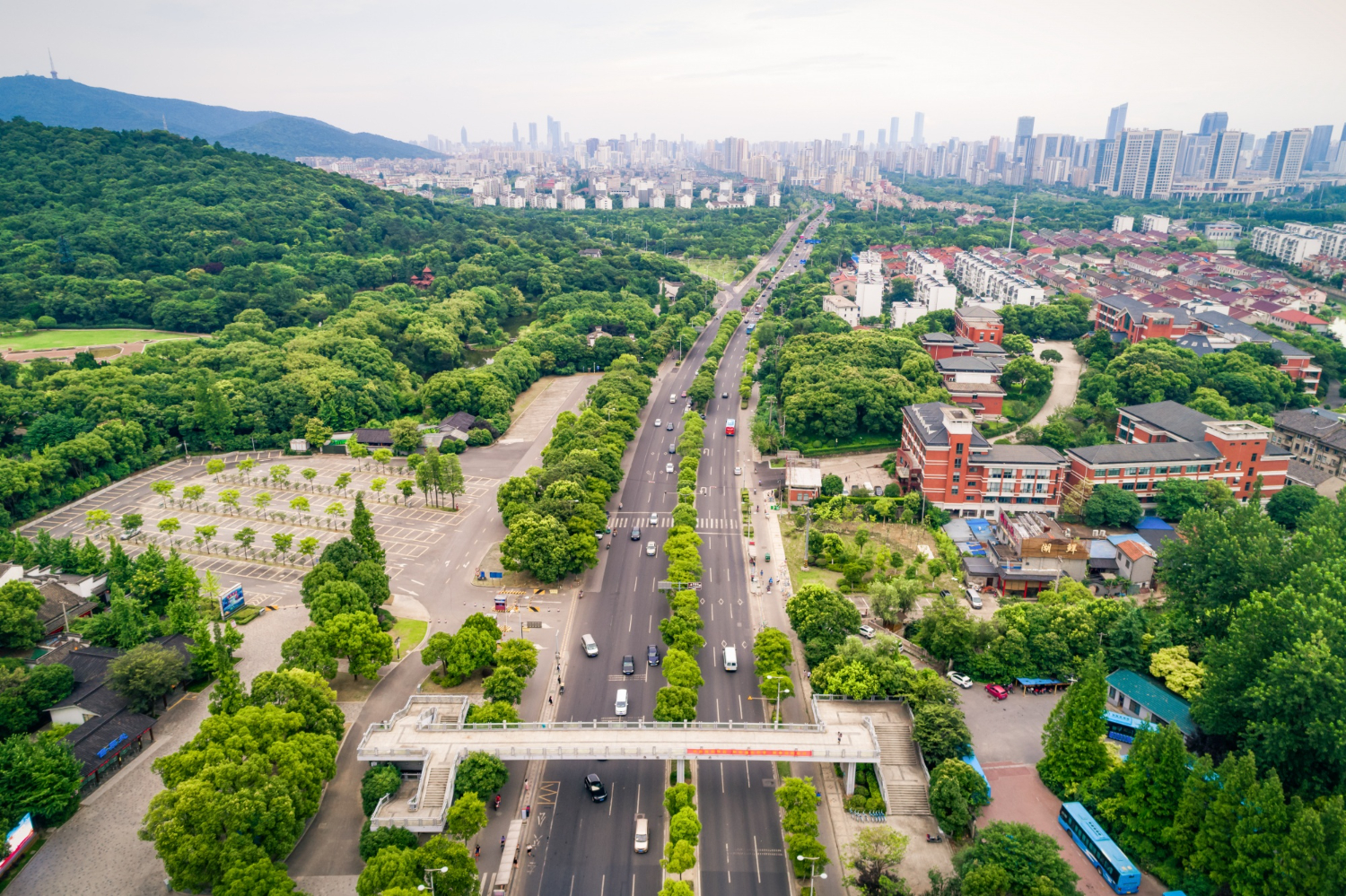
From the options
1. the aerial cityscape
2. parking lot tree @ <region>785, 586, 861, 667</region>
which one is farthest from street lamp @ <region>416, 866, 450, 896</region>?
parking lot tree @ <region>785, 586, 861, 667</region>

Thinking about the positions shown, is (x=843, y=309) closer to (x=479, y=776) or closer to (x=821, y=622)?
(x=821, y=622)

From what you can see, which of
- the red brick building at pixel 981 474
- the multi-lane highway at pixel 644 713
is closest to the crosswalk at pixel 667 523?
the multi-lane highway at pixel 644 713

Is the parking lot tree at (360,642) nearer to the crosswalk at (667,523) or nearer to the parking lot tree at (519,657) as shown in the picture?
the parking lot tree at (519,657)

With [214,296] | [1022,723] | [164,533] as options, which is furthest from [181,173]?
[1022,723]

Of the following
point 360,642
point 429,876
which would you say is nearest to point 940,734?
point 429,876

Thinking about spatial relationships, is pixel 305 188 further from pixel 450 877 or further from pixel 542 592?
pixel 450 877
